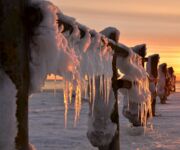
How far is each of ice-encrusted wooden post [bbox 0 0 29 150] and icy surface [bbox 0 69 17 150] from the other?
0.03 meters

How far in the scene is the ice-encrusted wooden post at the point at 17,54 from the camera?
2.63 m

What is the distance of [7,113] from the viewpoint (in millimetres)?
2654

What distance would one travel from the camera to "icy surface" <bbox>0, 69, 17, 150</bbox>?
2.64 m

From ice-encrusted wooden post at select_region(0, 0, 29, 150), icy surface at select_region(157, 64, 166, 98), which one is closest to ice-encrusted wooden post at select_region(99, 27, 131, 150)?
ice-encrusted wooden post at select_region(0, 0, 29, 150)

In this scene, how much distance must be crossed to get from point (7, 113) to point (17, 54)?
37 centimetres

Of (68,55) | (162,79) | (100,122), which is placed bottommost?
(100,122)

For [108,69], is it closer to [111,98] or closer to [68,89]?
[111,98]

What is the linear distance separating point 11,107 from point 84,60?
5.61 feet

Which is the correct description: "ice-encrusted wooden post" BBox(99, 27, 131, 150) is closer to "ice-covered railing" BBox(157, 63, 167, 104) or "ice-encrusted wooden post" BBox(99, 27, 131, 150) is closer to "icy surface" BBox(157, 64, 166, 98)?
"ice-covered railing" BBox(157, 63, 167, 104)

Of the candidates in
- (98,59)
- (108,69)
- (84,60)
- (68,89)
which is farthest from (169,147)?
(68,89)

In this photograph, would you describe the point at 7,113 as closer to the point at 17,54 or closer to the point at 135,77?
the point at 17,54

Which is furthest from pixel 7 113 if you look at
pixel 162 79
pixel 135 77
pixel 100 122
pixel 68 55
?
pixel 162 79

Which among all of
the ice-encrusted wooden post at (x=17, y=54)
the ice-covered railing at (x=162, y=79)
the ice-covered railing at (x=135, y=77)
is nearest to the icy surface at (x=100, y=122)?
the ice-covered railing at (x=135, y=77)

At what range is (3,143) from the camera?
8.68 feet
